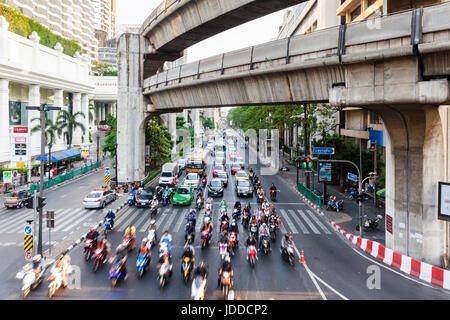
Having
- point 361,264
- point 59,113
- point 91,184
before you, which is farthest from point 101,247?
point 59,113

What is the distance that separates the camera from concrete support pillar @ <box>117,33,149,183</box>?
32.7m

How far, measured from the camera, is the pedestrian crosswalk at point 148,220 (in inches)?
797

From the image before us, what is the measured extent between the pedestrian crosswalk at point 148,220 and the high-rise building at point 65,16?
62328 millimetres

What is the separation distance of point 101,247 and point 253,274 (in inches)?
255

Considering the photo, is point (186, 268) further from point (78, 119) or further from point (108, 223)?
point (78, 119)

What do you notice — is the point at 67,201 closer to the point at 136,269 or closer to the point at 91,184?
the point at 91,184

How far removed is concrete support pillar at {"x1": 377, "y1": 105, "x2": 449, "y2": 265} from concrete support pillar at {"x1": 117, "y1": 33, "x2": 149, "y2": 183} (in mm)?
24304

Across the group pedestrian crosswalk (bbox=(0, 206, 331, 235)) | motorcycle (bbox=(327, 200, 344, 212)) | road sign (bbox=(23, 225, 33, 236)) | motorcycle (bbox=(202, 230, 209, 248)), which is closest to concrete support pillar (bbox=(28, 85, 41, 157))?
pedestrian crosswalk (bbox=(0, 206, 331, 235))

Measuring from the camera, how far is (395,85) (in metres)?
12.1

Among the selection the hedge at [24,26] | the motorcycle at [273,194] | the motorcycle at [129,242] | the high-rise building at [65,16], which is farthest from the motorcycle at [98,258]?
the high-rise building at [65,16]

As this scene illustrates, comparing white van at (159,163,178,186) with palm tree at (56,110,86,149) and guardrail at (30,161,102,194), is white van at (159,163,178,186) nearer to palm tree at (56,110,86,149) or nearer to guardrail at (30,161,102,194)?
guardrail at (30,161,102,194)

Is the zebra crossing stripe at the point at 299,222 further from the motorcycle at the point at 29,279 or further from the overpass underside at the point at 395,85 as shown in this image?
the motorcycle at the point at 29,279

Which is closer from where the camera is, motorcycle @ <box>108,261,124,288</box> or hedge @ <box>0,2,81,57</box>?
motorcycle @ <box>108,261,124,288</box>
